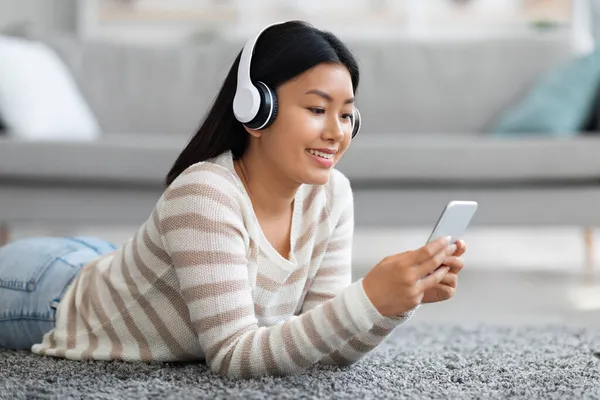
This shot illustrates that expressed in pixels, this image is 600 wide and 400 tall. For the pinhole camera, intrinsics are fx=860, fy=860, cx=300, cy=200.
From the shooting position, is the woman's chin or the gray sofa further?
the gray sofa

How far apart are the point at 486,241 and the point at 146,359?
3.08 m

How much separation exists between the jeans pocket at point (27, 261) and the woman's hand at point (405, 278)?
69 cm

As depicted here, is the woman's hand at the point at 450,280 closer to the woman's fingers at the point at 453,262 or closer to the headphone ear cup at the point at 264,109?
the woman's fingers at the point at 453,262

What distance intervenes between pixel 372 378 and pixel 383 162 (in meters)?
1.49

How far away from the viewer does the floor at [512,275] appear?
2.26m

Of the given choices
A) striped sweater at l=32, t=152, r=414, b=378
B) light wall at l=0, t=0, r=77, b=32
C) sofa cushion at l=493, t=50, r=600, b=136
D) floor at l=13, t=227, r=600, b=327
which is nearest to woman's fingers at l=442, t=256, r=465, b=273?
striped sweater at l=32, t=152, r=414, b=378

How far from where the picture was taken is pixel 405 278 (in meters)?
1.10

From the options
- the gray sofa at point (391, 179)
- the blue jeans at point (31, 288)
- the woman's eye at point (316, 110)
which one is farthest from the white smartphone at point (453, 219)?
the gray sofa at point (391, 179)

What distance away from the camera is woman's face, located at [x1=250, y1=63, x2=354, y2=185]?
4.02ft

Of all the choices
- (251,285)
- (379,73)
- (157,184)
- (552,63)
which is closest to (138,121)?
(157,184)

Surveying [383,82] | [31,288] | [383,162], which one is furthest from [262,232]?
[383,82]

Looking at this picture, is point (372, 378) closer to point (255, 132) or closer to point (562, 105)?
point (255, 132)

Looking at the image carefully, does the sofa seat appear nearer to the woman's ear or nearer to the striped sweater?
the striped sweater

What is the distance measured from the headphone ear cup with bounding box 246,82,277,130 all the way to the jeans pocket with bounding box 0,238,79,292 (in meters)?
0.55
